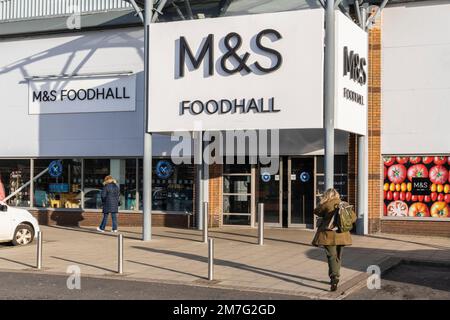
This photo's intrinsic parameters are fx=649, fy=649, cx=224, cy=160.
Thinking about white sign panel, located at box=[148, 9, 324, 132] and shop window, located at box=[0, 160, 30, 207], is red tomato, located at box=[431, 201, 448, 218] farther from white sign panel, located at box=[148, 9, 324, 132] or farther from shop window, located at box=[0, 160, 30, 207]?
shop window, located at box=[0, 160, 30, 207]

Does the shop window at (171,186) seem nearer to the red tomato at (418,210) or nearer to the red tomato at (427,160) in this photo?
the red tomato at (418,210)

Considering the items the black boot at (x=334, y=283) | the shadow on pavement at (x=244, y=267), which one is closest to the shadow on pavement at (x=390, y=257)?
the shadow on pavement at (x=244, y=267)

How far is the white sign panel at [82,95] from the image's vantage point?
2058 cm

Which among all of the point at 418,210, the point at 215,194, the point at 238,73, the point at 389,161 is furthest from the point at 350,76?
the point at 215,194

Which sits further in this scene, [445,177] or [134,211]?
[134,211]

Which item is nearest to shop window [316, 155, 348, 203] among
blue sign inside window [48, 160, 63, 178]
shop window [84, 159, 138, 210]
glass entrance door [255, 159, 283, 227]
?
glass entrance door [255, 159, 283, 227]

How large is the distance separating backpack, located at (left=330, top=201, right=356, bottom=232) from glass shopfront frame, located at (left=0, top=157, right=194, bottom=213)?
35.3 feet

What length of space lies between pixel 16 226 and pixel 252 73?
6769 millimetres

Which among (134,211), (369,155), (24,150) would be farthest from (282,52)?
(24,150)

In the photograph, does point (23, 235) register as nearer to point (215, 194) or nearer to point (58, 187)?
point (58, 187)

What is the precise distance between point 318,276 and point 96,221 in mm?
11465

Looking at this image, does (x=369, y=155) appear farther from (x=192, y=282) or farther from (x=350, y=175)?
(x=192, y=282)
